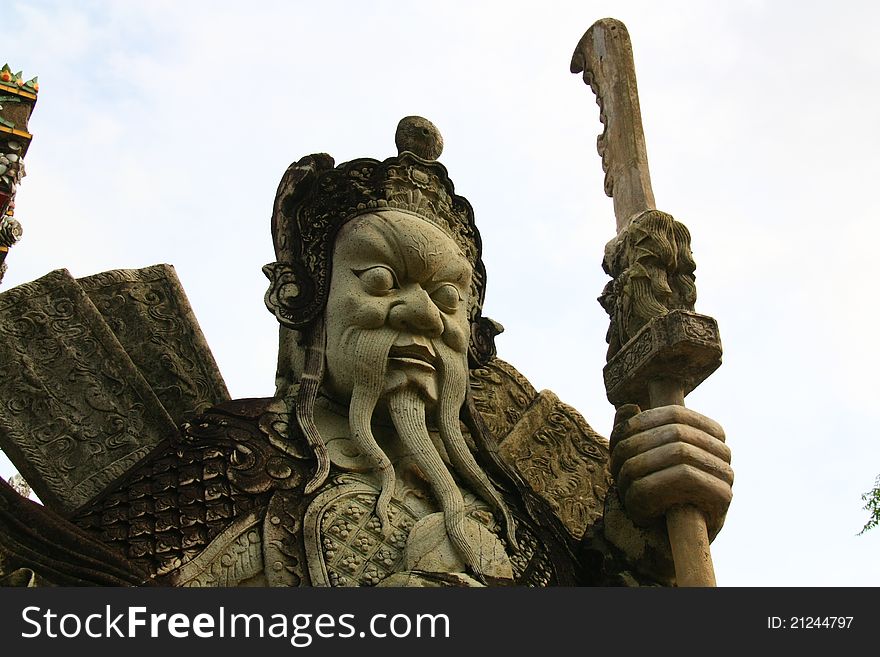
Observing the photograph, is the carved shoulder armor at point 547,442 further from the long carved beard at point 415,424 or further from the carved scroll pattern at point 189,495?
the carved scroll pattern at point 189,495

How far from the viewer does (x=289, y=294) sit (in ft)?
21.3

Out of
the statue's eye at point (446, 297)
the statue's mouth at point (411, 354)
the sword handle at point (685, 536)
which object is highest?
the statue's eye at point (446, 297)

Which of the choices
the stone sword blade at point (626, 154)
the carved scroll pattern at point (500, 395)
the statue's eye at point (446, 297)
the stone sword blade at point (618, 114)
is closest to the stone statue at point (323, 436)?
the statue's eye at point (446, 297)

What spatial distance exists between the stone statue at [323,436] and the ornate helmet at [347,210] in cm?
1

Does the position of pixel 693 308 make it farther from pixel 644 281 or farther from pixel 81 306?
pixel 81 306

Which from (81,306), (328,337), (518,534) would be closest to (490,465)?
(518,534)

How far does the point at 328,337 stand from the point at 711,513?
6.42 feet

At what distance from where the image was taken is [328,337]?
249 inches

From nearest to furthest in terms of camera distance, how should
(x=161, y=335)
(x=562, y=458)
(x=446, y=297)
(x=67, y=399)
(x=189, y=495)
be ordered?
(x=189, y=495) < (x=446, y=297) < (x=67, y=399) < (x=161, y=335) < (x=562, y=458)

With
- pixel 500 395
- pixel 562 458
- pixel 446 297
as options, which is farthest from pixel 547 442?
pixel 446 297

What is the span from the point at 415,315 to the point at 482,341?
802mm

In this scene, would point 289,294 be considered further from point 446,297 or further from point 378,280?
point 446,297

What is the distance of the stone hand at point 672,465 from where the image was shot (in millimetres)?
5789

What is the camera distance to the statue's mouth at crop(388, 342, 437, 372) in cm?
613
